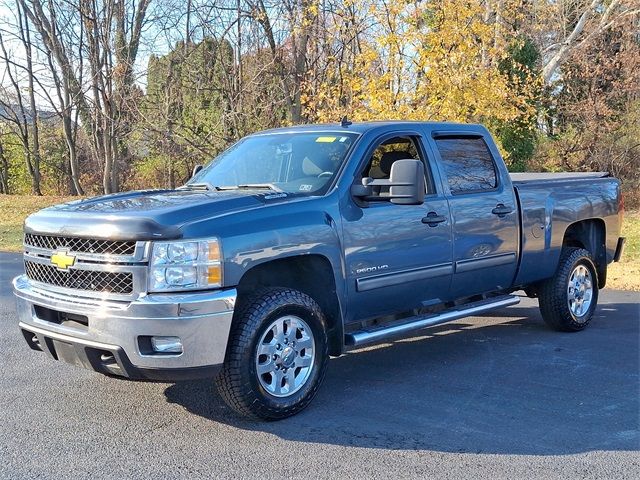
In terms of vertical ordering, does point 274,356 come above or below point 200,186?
below

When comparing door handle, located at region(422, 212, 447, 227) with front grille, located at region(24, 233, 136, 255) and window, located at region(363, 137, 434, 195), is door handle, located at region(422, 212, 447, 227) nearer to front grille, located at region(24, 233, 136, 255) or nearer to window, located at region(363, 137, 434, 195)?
window, located at region(363, 137, 434, 195)

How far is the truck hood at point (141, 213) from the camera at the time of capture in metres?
4.35

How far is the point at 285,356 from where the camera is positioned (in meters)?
4.82

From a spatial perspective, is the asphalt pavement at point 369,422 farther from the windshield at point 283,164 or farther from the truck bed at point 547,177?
the truck bed at point 547,177

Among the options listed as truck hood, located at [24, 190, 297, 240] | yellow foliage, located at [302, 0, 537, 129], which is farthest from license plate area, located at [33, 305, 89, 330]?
yellow foliage, located at [302, 0, 537, 129]

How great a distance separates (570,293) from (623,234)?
9821mm

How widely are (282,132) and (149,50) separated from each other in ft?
62.8

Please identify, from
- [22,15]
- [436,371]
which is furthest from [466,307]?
[22,15]

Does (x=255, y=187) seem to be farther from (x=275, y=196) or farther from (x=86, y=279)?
(x=86, y=279)

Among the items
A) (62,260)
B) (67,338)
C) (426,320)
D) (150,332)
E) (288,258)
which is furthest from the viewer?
(426,320)

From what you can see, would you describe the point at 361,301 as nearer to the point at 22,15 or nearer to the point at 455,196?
the point at 455,196

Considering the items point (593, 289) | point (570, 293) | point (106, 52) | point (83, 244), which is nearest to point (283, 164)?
point (83, 244)

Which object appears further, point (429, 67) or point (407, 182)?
point (429, 67)

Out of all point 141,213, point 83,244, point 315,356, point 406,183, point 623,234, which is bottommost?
point 623,234
